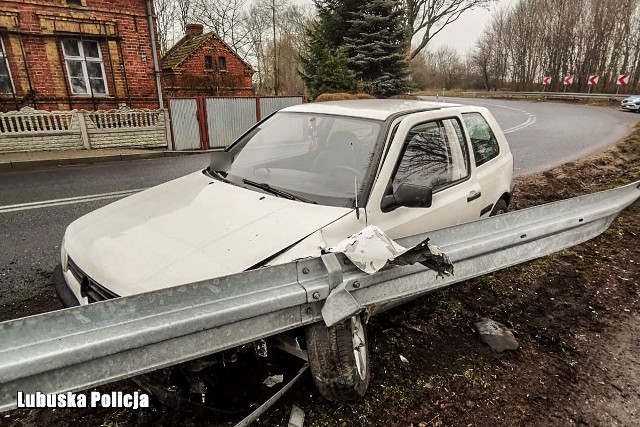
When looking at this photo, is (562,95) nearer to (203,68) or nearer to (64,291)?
(203,68)

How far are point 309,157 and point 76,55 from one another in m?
13.9

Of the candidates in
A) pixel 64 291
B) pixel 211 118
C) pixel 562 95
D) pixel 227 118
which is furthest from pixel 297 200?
pixel 562 95

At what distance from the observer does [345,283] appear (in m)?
1.92

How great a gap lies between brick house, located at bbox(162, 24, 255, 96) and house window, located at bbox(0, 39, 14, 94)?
884 centimetres

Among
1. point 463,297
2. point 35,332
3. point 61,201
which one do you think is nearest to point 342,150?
point 463,297

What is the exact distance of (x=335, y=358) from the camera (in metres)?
1.99

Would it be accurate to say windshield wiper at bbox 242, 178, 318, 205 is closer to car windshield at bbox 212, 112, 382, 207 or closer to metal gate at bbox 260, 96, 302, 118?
car windshield at bbox 212, 112, 382, 207

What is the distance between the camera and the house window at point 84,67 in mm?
13181

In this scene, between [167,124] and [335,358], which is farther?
[167,124]

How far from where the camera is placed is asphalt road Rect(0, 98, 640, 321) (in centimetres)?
347

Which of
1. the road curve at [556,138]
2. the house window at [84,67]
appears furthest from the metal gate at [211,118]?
the road curve at [556,138]

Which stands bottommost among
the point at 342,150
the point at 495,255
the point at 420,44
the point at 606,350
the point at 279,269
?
the point at 606,350

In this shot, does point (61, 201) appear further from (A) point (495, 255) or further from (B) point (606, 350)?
(B) point (606, 350)

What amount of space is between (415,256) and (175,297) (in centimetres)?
108
